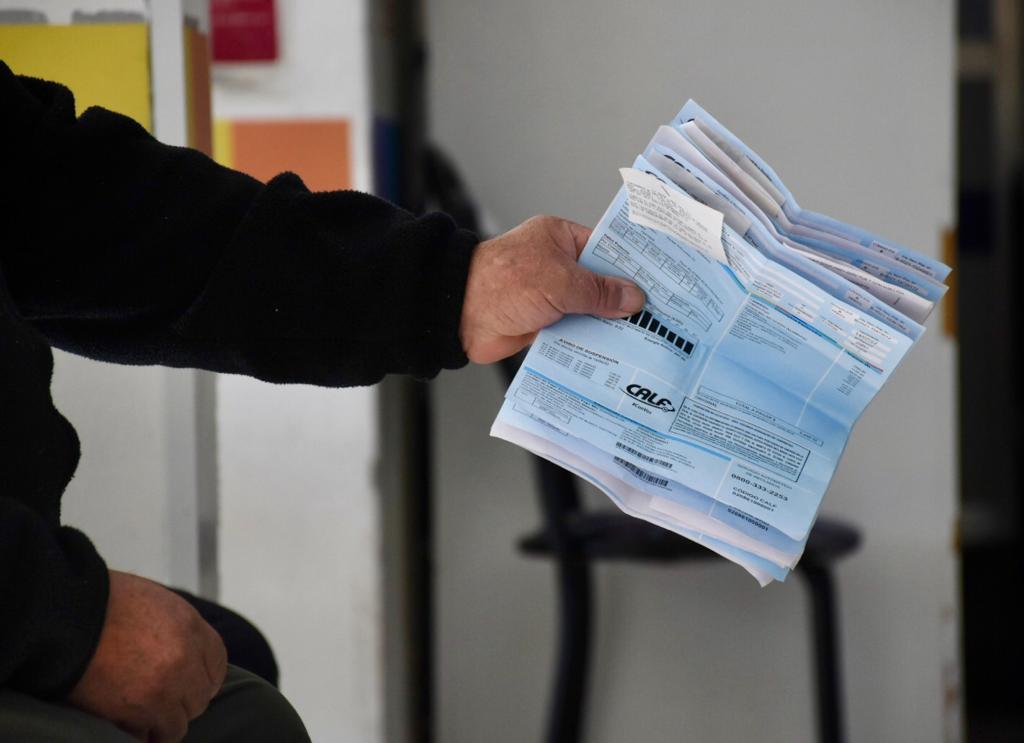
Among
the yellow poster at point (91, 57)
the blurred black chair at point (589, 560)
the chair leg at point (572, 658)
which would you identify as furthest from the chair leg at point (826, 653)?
the yellow poster at point (91, 57)

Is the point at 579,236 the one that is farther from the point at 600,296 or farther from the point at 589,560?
the point at 589,560

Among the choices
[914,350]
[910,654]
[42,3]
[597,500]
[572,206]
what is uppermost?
[42,3]

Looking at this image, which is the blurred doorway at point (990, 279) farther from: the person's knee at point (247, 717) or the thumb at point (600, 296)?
the person's knee at point (247, 717)

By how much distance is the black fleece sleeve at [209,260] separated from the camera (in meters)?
0.80

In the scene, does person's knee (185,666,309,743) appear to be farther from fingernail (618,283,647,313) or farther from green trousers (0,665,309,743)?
fingernail (618,283,647,313)

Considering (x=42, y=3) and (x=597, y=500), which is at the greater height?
(x=42, y=3)

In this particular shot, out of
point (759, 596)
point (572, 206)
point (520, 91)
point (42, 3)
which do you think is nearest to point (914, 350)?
point (759, 596)

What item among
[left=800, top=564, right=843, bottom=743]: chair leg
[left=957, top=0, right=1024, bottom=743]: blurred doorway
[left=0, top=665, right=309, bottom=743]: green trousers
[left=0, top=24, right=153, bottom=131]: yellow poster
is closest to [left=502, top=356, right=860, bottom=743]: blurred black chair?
[left=800, top=564, right=843, bottom=743]: chair leg

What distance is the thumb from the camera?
75 cm

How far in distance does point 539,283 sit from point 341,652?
43.5 inches

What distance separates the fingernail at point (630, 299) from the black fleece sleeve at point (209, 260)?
0.11 m

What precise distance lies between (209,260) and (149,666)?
0.31 m

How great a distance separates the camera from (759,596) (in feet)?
6.10

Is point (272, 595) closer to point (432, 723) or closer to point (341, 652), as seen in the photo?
point (341, 652)
